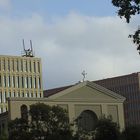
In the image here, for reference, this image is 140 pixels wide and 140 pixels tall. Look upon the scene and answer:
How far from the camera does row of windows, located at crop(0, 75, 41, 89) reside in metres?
169

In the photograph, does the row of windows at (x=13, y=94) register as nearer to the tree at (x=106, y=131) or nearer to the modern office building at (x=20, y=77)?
the modern office building at (x=20, y=77)

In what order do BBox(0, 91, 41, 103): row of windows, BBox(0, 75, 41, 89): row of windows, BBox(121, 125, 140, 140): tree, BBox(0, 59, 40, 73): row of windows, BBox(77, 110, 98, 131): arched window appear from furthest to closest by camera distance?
1. BBox(0, 59, 40, 73): row of windows
2. BBox(0, 75, 41, 89): row of windows
3. BBox(0, 91, 41, 103): row of windows
4. BBox(77, 110, 98, 131): arched window
5. BBox(121, 125, 140, 140): tree

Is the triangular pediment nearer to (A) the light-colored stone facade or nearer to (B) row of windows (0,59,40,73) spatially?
(A) the light-colored stone facade


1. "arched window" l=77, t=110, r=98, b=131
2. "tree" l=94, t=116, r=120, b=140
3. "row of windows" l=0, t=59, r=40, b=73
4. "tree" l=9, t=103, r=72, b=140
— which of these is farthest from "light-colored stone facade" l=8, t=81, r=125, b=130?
"row of windows" l=0, t=59, r=40, b=73

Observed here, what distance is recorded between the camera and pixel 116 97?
106m

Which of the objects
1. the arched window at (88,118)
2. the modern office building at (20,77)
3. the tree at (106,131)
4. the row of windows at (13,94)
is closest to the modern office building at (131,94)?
the modern office building at (20,77)

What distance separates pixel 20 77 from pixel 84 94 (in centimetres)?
7551

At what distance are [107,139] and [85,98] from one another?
25.7 m

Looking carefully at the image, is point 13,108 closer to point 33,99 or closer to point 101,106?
point 33,99

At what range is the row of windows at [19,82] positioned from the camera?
169250 millimetres

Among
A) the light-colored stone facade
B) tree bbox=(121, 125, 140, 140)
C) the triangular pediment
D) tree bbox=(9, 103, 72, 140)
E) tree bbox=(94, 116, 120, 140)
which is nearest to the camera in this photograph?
tree bbox=(9, 103, 72, 140)

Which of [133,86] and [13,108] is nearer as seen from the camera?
[13,108]

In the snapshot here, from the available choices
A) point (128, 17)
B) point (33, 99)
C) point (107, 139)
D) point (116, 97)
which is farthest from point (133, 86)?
point (128, 17)

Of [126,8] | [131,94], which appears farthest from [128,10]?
[131,94]
